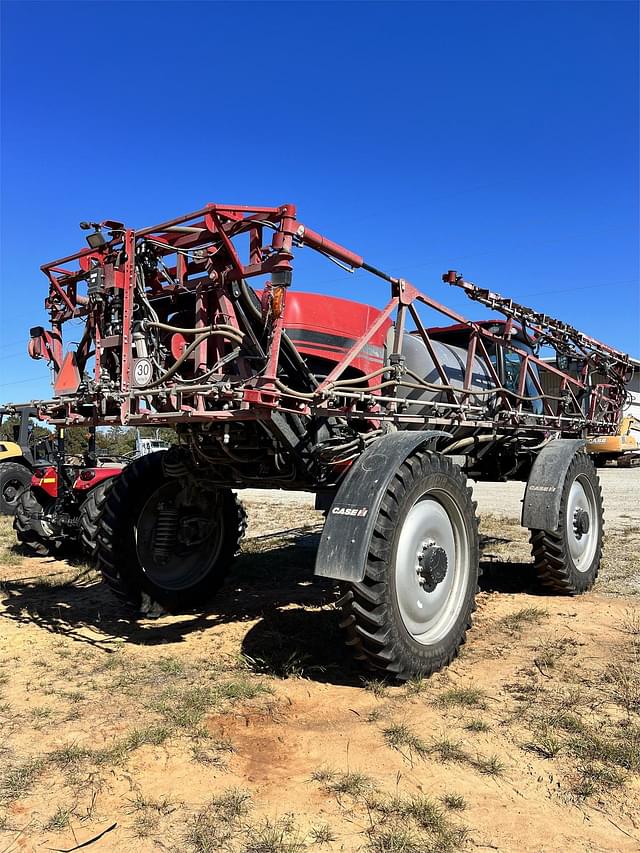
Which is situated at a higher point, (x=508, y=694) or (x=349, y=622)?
(x=349, y=622)

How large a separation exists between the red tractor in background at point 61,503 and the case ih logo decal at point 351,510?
4.61 meters

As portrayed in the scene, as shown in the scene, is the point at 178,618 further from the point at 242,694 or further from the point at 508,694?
the point at 508,694

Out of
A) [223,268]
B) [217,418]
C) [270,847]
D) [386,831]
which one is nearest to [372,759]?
[386,831]

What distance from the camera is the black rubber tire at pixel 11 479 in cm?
1301

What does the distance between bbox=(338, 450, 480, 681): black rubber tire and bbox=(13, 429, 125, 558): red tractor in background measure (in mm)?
4766

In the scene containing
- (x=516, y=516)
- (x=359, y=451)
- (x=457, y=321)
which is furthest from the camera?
(x=516, y=516)

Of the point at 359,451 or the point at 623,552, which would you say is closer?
the point at 359,451

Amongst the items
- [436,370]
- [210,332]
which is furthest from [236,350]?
[436,370]

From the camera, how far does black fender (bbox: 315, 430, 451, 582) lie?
373 cm

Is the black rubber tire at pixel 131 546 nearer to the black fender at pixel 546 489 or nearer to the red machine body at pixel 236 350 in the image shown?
the red machine body at pixel 236 350

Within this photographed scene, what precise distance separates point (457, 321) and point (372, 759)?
3549 millimetres

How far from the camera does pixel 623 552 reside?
8.19 m

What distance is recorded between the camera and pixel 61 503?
849 centimetres

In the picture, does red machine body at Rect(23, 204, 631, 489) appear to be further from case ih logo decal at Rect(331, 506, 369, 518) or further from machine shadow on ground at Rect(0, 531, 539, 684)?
machine shadow on ground at Rect(0, 531, 539, 684)
